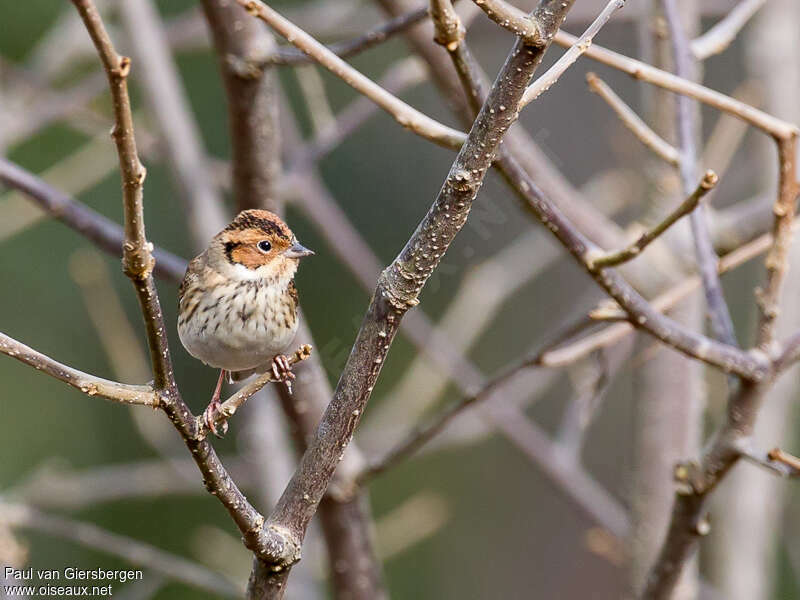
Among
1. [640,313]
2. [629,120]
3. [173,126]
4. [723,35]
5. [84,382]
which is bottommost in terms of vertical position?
[84,382]

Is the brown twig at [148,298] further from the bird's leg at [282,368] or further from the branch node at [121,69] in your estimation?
the bird's leg at [282,368]

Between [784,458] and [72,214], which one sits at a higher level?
[72,214]

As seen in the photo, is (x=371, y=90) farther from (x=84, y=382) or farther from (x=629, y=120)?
(x=84, y=382)

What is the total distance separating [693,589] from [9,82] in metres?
3.05

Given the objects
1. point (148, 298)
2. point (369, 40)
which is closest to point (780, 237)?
point (369, 40)

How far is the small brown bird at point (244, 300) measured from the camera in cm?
202

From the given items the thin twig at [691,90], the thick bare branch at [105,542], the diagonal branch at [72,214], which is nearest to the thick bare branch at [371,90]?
the thin twig at [691,90]

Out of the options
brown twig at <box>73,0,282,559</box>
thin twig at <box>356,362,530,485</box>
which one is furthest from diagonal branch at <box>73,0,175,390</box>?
thin twig at <box>356,362,530,485</box>

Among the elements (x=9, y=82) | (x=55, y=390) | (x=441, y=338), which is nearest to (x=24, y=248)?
(x=55, y=390)

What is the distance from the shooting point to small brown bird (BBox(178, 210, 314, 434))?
2.02 meters

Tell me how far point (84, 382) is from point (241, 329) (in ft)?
2.27

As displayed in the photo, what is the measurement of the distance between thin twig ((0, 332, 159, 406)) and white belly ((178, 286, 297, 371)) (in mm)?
631

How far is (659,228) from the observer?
169 cm

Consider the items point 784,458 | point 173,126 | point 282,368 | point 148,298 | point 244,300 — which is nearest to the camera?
point 148,298
